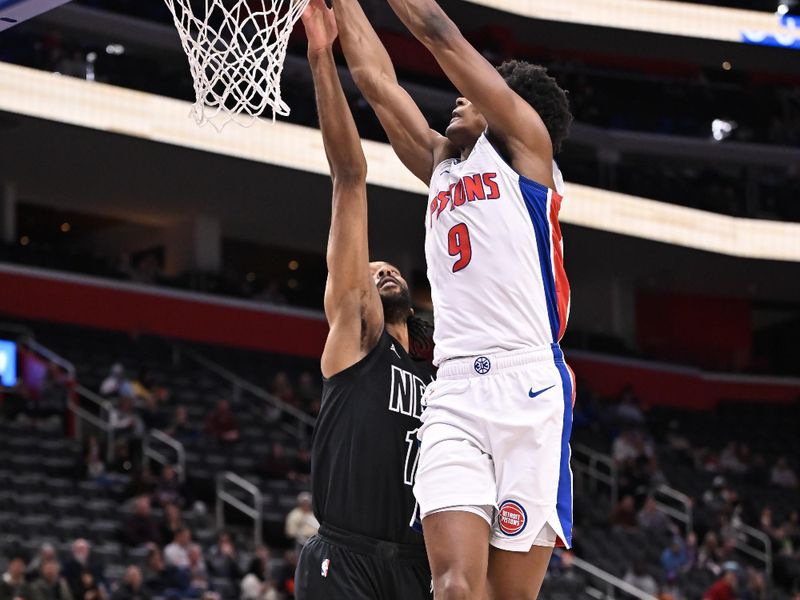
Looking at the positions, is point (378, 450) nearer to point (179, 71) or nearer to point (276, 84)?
point (276, 84)

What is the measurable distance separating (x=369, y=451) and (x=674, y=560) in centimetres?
1475

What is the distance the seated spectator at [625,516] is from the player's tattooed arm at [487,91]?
642 inches

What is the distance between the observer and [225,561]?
14.1 metres

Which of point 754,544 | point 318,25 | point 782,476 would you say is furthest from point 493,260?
point 782,476

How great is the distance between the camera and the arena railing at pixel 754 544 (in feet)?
69.1

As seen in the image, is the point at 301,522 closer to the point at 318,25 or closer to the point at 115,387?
the point at 115,387

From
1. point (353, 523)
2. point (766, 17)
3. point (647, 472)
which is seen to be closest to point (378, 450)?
point (353, 523)

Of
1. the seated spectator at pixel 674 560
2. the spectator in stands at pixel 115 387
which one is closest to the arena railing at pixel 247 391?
the spectator in stands at pixel 115 387

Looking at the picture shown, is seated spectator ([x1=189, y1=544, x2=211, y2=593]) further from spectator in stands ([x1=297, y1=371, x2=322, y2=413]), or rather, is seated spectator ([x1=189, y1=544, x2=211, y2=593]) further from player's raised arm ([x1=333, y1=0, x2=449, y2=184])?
player's raised arm ([x1=333, y1=0, x2=449, y2=184])

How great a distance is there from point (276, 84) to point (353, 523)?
65.2 inches

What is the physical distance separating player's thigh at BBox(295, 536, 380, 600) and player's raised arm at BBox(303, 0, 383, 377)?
655mm

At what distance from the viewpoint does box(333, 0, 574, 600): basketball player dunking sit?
438 cm

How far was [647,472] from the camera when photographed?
22.8 metres

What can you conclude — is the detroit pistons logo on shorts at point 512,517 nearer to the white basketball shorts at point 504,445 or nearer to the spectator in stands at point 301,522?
the white basketball shorts at point 504,445
